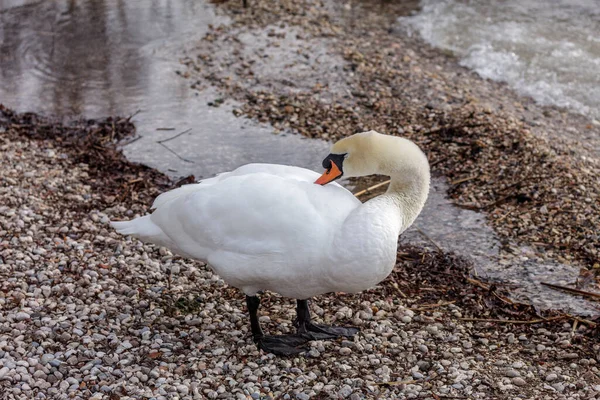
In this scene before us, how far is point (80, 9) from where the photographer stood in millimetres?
12156

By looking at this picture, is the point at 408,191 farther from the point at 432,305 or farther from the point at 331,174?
the point at 432,305

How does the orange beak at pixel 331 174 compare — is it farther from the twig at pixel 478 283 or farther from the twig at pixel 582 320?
the twig at pixel 582 320

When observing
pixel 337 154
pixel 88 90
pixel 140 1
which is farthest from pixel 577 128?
pixel 140 1

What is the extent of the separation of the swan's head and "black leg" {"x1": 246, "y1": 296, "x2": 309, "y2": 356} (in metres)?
0.88

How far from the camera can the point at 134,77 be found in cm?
965

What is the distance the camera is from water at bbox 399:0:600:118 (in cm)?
966

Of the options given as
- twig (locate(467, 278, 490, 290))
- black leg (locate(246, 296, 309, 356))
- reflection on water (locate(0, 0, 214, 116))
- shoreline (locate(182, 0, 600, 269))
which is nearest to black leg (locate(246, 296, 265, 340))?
black leg (locate(246, 296, 309, 356))

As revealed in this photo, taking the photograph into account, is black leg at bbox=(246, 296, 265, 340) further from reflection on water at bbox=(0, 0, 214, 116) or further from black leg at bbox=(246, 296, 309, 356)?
reflection on water at bbox=(0, 0, 214, 116)

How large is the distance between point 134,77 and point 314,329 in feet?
18.6

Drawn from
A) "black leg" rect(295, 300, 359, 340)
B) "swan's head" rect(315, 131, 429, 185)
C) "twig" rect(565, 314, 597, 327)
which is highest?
"swan's head" rect(315, 131, 429, 185)

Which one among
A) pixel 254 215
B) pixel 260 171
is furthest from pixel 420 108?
pixel 254 215

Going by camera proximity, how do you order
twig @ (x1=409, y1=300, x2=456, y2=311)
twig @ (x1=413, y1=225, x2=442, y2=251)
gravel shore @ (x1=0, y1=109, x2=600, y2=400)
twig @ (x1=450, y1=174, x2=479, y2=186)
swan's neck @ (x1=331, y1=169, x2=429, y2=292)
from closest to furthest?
swan's neck @ (x1=331, y1=169, x2=429, y2=292) < gravel shore @ (x1=0, y1=109, x2=600, y2=400) < twig @ (x1=409, y1=300, x2=456, y2=311) < twig @ (x1=413, y1=225, x2=442, y2=251) < twig @ (x1=450, y1=174, x2=479, y2=186)

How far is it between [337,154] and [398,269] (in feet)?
5.32

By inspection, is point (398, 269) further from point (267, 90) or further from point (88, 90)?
point (88, 90)
